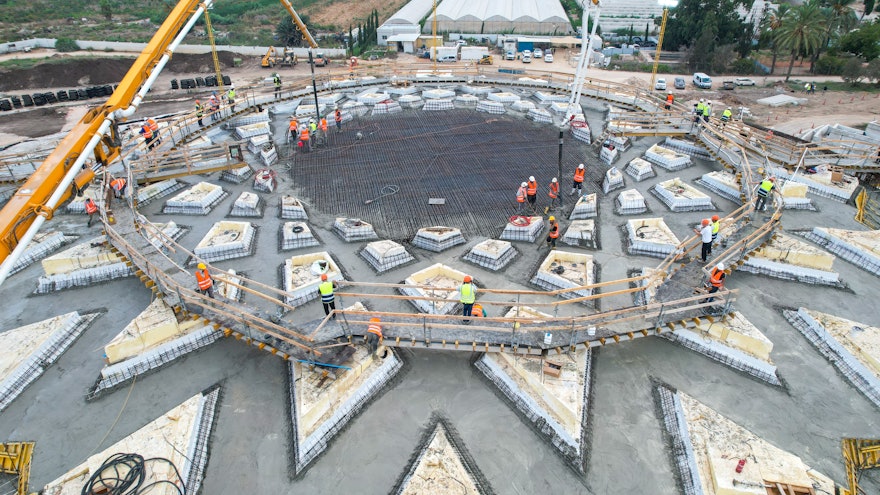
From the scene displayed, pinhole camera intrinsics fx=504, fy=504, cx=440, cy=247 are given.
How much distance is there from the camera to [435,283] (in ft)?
62.0

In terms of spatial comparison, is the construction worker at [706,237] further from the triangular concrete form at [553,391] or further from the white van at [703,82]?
the white van at [703,82]

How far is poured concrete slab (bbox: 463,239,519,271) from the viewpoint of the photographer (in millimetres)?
20031

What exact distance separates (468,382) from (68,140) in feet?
50.0

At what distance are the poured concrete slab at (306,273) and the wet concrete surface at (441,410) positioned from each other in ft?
1.69

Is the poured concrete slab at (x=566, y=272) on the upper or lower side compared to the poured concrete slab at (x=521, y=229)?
lower

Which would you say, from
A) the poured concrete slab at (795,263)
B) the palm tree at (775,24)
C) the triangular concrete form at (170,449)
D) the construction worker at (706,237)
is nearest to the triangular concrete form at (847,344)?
the poured concrete slab at (795,263)

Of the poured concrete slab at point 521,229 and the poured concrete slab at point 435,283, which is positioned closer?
the poured concrete slab at point 435,283

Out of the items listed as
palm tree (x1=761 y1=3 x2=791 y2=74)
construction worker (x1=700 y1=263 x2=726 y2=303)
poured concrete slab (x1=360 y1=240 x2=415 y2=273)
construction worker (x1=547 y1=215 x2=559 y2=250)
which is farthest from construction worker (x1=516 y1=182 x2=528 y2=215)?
palm tree (x1=761 y1=3 x2=791 y2=74)

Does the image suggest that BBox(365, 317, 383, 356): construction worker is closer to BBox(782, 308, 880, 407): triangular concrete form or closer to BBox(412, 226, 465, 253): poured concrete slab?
BBox(412, 226, 465, 253): poured concrete slab

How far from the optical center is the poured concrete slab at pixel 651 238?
20.4 metres

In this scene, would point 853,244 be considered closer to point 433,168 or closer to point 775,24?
point 433,168

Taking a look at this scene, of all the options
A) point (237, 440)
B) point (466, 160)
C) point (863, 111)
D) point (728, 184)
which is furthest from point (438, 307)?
point (863, 111)

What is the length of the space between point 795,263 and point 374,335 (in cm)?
1620

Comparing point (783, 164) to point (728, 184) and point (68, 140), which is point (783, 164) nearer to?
point (728, 184)
